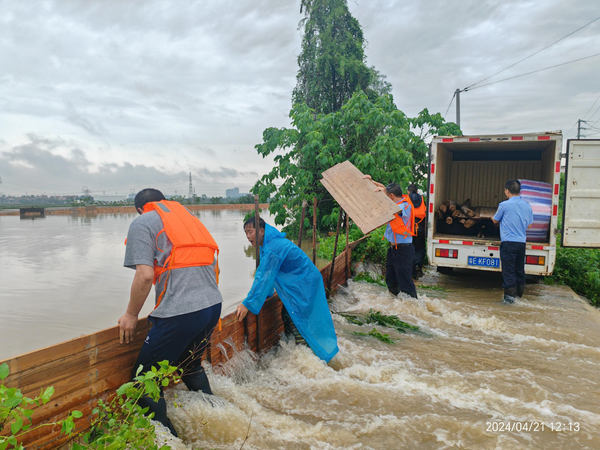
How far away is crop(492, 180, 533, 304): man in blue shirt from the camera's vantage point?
5.67 m

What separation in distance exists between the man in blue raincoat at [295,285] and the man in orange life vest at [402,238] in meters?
2.31

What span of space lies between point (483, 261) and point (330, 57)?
45.4ft

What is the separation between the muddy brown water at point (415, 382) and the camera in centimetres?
256

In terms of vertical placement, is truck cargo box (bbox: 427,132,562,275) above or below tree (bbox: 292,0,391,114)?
below

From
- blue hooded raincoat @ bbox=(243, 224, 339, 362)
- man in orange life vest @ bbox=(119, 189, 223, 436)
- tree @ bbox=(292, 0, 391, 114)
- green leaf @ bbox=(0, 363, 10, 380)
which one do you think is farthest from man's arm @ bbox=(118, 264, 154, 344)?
tree @ bbox=(292, 0, 391, 114)

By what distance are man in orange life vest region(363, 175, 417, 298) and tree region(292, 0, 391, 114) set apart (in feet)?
43.1

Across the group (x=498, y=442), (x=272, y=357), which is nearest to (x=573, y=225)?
(x=498, y=442)

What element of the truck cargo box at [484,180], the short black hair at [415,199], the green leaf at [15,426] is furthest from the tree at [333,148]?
the green leaf at [15,426]

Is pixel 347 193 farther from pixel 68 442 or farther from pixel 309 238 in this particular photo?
pixel 309 238

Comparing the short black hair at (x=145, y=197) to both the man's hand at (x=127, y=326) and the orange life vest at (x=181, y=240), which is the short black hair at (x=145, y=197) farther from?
the man's hand at (x=127, y=326)

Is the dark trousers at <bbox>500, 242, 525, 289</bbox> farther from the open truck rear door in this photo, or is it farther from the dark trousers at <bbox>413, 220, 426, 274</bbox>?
the dark trousers at <bbox>413, 220, 426, 274</bbox>

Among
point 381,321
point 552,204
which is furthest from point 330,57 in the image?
point 381,321

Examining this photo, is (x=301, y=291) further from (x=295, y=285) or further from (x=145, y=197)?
(x=145, y=197)

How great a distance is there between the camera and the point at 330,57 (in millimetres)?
17453
